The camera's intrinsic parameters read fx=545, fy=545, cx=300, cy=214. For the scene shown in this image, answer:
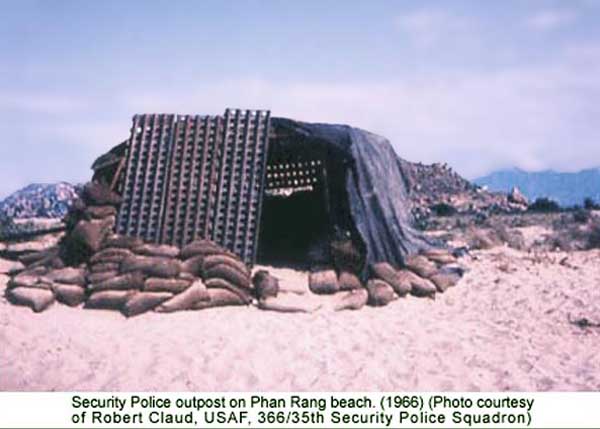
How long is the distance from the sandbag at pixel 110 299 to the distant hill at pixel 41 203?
27546 millimetres

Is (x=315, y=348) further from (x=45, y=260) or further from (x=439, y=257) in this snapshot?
(x=439, y=257)

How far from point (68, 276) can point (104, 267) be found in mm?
542

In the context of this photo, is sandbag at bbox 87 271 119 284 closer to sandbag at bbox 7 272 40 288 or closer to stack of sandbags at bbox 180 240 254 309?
sandbag at bbox 7 272 40 288


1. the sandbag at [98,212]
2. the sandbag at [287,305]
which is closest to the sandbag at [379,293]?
the sandbag at [287,305]

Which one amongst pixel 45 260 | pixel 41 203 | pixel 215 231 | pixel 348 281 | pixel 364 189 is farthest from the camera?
pixel 41 203

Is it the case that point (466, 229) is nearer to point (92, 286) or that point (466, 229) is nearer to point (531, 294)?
point (531, 294)

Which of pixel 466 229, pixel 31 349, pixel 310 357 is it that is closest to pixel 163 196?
pixel 31 349

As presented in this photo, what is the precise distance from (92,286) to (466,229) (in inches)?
587

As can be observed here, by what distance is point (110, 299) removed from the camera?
781 centimetres

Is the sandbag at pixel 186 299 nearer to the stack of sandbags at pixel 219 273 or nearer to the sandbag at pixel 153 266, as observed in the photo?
the stack of sandbags at pixel 219 273

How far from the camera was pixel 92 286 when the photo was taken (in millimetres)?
8117
